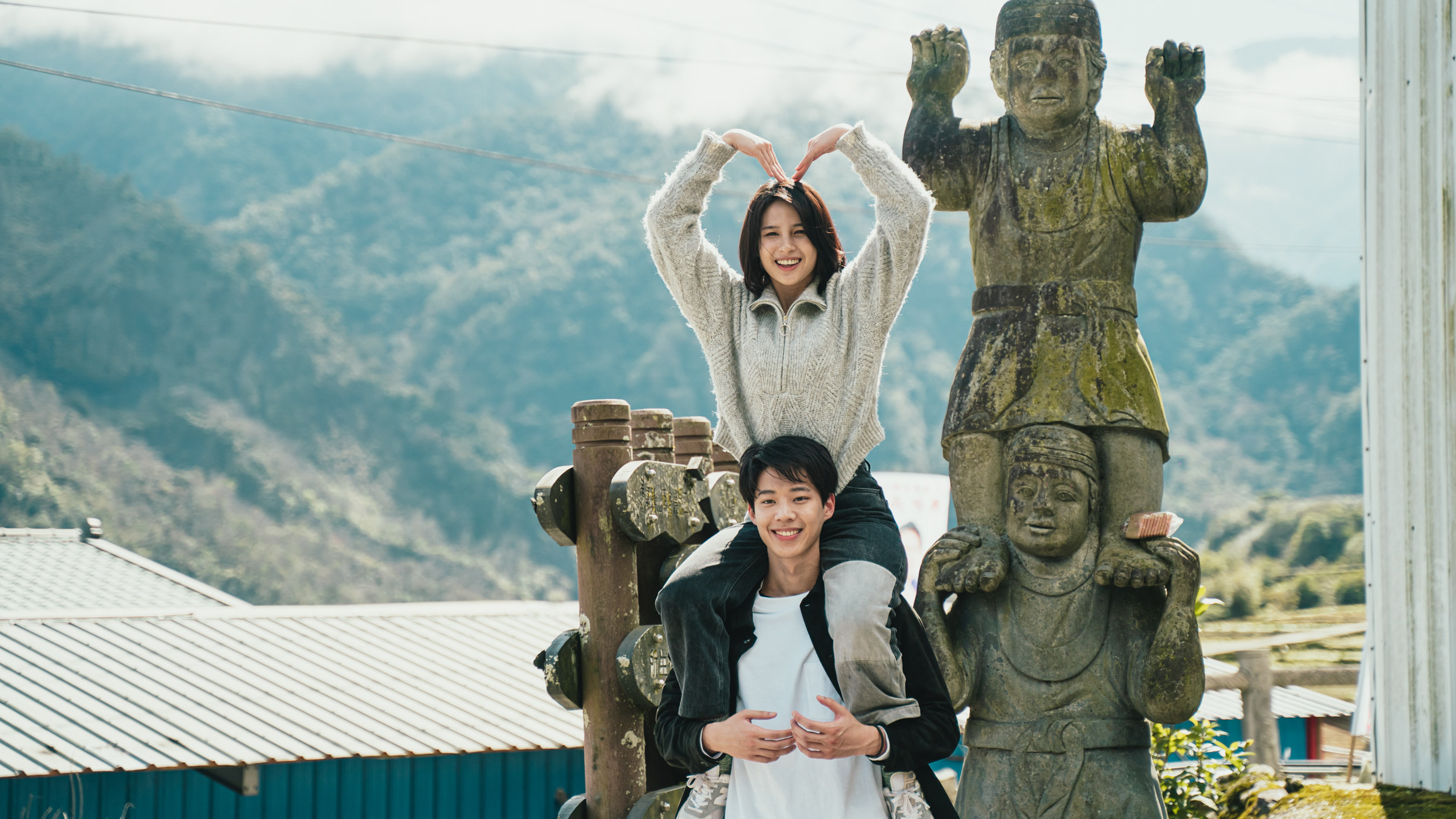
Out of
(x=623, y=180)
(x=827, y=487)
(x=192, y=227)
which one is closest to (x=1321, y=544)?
(x=827, y=487)

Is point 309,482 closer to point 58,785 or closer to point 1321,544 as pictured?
point 1321,544

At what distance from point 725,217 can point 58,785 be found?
79.2 metres

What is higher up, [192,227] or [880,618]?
[192,227]

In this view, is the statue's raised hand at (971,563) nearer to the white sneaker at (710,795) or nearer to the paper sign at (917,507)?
the white sneaker at (710,795)

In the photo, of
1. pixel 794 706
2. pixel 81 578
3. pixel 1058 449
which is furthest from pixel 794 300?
pixel 81 578

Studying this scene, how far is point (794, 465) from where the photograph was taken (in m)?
3.15

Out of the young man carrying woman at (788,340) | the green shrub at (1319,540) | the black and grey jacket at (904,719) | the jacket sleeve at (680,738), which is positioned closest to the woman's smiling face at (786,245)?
the young man carrying woman at (788,340)

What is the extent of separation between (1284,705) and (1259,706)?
11.2 ft

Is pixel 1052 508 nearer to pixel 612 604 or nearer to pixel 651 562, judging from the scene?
pixel 651 562

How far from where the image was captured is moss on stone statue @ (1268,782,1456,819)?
5.00 metres

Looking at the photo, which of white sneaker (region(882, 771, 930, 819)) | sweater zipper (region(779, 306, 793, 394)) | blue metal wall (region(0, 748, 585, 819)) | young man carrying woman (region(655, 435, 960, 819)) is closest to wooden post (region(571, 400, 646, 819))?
sweater zipper (region(779, 306, 793, 394))

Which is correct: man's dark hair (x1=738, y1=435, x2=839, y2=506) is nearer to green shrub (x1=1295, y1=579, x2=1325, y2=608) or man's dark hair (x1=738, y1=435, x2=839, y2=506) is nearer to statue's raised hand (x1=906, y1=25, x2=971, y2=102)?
statue's raised hand (x1=906, y1=25, x2=971, y2=102)

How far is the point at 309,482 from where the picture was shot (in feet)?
210

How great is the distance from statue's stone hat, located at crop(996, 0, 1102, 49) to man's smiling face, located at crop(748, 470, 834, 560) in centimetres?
255
